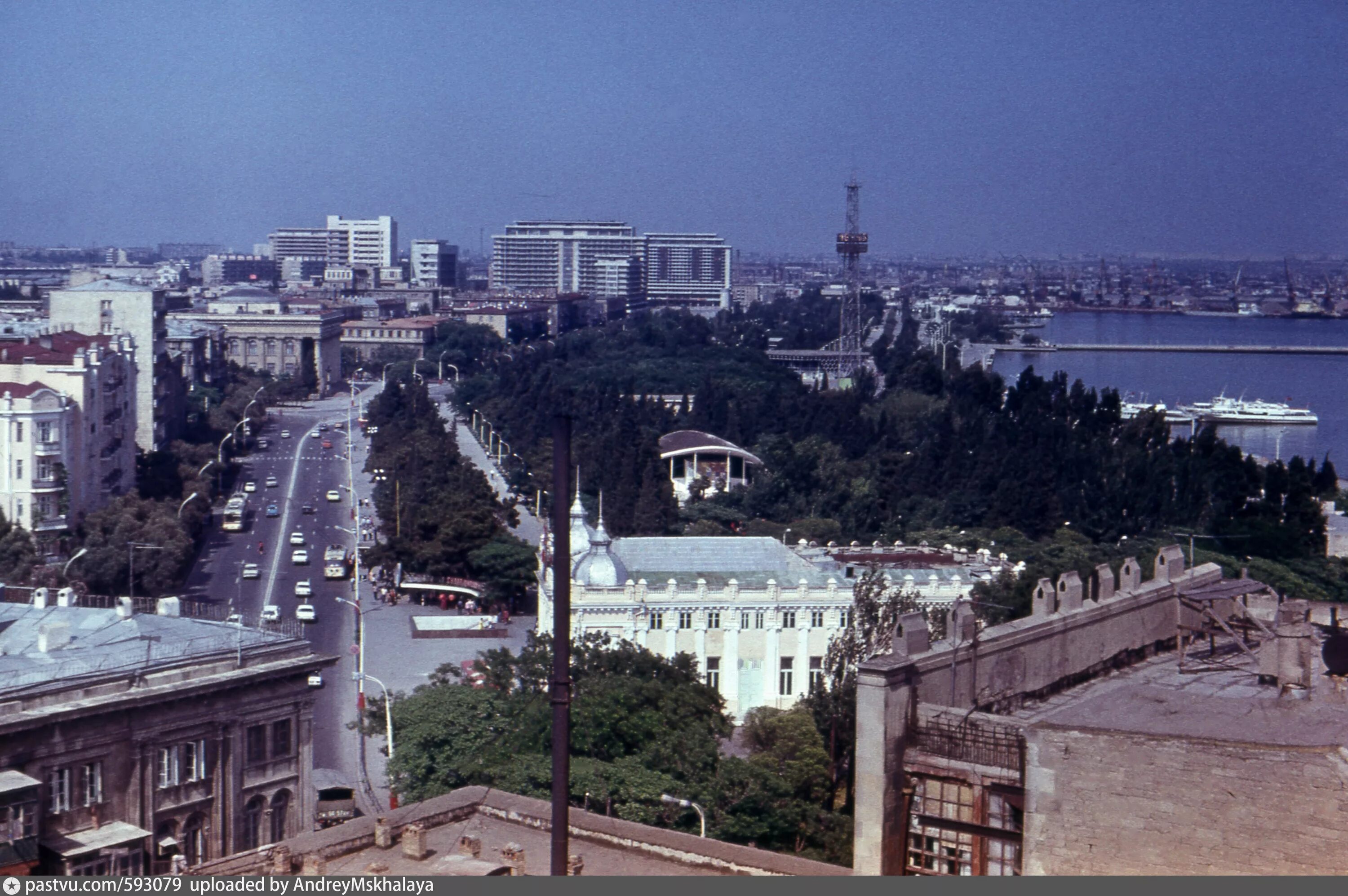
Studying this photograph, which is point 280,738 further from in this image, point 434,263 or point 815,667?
point 434,263

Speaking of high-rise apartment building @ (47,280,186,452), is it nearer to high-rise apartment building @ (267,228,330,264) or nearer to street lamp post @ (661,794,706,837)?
street lamp post @ (661,794,706,837)

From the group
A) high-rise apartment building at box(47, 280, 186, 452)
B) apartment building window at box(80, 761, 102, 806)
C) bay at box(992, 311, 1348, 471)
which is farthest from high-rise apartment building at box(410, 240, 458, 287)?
apartment building window at box(80, 761, 102, 806)

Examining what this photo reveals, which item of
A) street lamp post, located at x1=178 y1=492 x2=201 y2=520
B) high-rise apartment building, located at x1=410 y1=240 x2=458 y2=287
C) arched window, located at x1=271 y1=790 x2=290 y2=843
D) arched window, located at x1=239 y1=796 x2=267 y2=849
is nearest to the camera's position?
arched window, located at x1=239 y1=796 x2=267 y2=849

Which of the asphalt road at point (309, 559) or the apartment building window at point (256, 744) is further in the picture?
the asphalt road at point (309, 559)

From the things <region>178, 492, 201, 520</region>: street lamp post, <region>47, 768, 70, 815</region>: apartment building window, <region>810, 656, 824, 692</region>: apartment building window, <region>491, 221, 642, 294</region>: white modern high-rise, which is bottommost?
<region>810, 656, 824, 692</region>: apartment building window

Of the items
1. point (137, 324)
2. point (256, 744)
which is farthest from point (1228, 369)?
point (256, 744)

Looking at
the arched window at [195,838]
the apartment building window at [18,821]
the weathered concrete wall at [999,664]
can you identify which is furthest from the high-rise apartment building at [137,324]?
the weathered concrete wall at [999,664]

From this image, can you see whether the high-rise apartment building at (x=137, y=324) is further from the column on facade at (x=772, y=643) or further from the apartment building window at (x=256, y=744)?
the apartment building window at (x=256, y=744)
